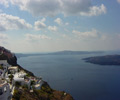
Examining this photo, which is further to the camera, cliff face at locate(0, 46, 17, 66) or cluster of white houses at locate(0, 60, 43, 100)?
cliff face at locate(0, 46, 17, 66)

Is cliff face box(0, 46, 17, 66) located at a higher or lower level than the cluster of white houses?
higher

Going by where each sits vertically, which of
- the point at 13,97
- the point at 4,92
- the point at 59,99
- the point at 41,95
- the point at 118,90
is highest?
the point at 4,92

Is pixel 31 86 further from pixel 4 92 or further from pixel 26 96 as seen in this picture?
pixel 4 92

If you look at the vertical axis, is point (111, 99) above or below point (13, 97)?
below

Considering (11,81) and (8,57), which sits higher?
(8,57)

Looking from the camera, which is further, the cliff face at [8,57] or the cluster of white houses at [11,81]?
the cliff face at [8,57]

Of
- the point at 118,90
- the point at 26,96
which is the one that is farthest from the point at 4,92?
the point at 118,90

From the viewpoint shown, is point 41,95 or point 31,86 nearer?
point 41,95

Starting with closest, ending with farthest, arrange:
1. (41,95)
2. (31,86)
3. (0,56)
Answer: (41,95), (31,86), (0,56)

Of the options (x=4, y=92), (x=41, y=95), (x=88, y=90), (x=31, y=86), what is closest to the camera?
(x=4, y=92)

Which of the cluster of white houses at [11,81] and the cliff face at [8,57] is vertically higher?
the cliff face at [8,57]

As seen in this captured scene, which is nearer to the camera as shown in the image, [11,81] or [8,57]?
[11,81]
